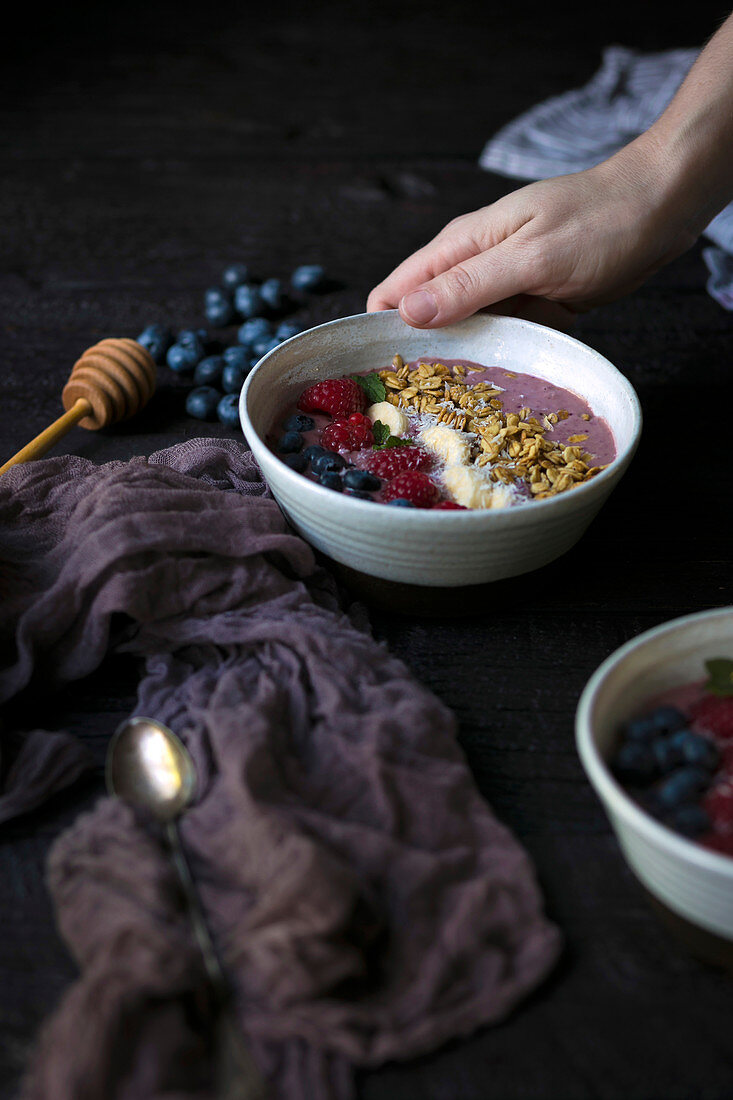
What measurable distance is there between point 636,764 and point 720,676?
0.45 feet

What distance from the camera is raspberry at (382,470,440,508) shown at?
105 cm

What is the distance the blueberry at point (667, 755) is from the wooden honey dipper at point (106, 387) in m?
0.95

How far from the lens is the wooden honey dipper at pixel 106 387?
55.2 inches

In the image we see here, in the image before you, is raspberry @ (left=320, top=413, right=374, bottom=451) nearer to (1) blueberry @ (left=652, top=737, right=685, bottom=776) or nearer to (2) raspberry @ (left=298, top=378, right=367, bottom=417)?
(2) raspberry @ (left=298, top=378, right=367, bottom=417)

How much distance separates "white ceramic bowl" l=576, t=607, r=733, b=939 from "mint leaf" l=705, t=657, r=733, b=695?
1 cm

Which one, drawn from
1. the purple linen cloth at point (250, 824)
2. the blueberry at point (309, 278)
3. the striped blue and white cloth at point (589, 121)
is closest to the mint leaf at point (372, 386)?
the purple linen cloth at point (250, 824)

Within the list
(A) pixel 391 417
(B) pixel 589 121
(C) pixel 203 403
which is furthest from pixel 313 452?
(B) pixel 589 121

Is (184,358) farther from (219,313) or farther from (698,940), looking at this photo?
(698,940)

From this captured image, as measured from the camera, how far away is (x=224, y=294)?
176 cm

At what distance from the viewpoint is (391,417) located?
121cm

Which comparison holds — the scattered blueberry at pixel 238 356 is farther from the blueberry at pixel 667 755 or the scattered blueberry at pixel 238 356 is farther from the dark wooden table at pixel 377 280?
the blueberry at pixel 667 755

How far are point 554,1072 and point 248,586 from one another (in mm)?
559

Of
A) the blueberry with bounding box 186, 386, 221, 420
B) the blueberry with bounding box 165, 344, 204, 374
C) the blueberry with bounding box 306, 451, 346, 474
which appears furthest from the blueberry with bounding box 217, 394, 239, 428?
the blueberry with bounding box 306, 451, 346, 474

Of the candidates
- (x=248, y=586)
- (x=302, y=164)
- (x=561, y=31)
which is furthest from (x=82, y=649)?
(x=561, y=31)
